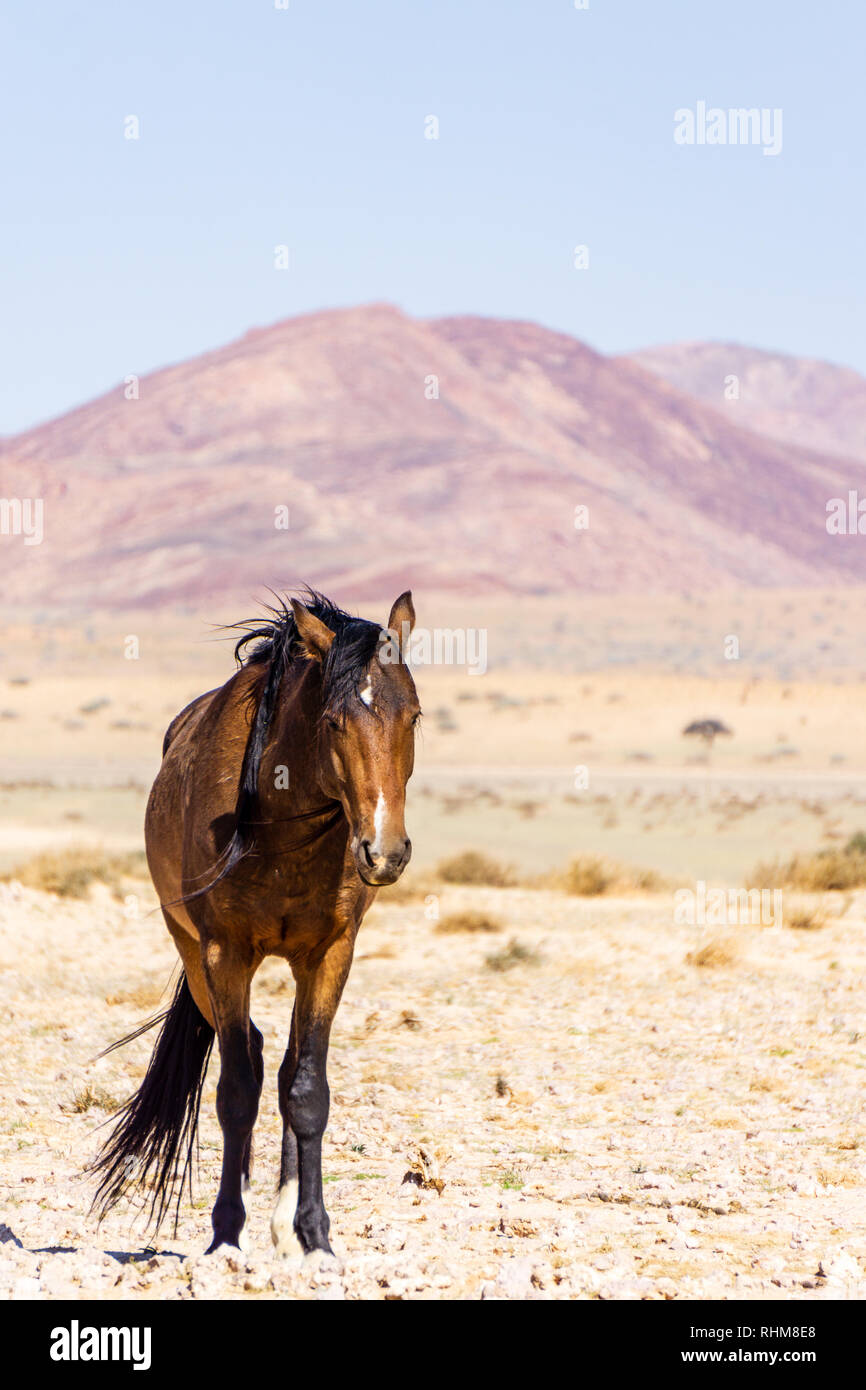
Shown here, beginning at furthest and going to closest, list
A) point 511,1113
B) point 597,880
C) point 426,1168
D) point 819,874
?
point 597,880
point 819,874
point 511,1113
point 426,1168

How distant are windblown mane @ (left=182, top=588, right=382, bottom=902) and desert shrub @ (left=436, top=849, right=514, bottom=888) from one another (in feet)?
41.6

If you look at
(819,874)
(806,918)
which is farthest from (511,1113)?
(819,874)

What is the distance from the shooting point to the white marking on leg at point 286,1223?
17.9 feet

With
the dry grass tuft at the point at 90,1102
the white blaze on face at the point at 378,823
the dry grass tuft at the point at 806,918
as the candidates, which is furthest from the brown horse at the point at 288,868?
the dry grass tuft at the point at 806,918

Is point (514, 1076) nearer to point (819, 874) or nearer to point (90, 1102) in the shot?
point (90, 1102)

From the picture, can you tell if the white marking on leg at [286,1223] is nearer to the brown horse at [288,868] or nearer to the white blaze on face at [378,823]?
the brown horse at [288,868]

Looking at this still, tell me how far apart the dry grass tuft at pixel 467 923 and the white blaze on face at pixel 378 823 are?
9.89 m

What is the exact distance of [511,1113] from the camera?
829 centimetres

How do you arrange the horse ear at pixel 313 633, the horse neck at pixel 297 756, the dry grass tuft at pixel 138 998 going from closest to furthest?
the horse ear at pixel 313 633 < the horse neck at pixel 297 756 < the dry grass tuft at pixel 138 998

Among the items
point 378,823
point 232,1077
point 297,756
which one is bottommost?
point 232,1077

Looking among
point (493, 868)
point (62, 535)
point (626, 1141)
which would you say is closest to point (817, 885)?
point (493, 868)

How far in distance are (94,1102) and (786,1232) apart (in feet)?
12.8

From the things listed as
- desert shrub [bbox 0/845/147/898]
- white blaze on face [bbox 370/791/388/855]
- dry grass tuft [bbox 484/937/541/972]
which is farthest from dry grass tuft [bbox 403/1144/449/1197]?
desert shrub [bbox 0/845/147/898]

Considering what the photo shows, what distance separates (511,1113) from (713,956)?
4.39 m
